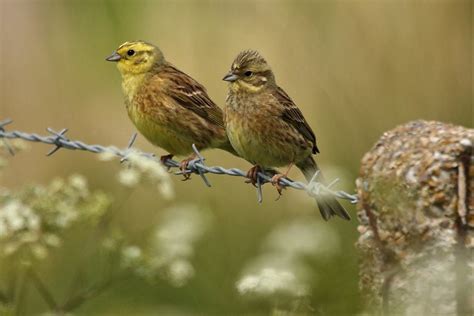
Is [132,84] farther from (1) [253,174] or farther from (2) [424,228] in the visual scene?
(2) [424,228]

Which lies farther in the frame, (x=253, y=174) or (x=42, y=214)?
(x=253, y=174)

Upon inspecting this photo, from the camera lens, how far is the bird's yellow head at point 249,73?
5.16 meters

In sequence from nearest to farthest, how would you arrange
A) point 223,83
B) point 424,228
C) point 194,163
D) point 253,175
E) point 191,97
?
1. point 424,228
2. point 194,163
3. point 253,175
4. point 191,97
5. point 223,83

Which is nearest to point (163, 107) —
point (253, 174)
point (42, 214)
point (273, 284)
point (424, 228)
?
point (253, 174)

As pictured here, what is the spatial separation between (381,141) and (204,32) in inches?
187

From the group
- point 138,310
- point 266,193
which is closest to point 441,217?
point 138,310

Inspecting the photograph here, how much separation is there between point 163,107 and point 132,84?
0.22 meters

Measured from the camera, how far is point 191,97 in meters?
6.11

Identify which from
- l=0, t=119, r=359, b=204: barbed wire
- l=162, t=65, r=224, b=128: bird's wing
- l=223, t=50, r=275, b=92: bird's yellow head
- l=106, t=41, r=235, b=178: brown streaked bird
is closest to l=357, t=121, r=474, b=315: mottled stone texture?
l=0, t=119, r=359, b=204: barbed wire

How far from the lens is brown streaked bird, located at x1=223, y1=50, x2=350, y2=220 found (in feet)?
16.9

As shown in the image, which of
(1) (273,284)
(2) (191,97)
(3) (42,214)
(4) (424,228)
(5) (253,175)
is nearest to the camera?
(1) (273,284)

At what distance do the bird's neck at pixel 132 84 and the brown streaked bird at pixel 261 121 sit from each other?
84cm

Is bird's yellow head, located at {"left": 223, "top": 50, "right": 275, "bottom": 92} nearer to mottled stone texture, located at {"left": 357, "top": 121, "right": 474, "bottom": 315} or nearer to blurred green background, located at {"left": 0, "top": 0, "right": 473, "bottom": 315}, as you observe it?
blurred green background, located at {"left": 0, "top": 0, "right": 473, "bottom": 315}

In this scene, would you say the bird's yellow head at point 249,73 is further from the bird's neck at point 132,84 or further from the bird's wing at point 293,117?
the bird's neck at point 132,84
